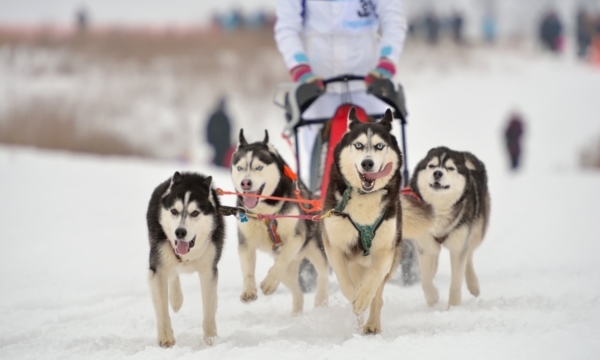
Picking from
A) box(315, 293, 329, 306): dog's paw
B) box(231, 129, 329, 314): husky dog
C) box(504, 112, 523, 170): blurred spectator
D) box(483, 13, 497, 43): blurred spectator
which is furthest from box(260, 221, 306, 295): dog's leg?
box(483, 13, 497, 43): blurred spectator

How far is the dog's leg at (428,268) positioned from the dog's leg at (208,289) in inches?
48.6

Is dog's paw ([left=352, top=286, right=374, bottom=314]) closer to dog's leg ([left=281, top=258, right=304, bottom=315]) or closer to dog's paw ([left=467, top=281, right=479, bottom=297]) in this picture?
dog's leg ([left=281, top=258, right=304, bottom=315])

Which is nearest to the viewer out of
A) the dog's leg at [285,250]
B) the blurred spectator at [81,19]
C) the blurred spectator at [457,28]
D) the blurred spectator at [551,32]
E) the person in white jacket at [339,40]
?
the dog's leg at [285,250]

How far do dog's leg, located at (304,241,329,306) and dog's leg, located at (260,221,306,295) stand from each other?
290 millimetres

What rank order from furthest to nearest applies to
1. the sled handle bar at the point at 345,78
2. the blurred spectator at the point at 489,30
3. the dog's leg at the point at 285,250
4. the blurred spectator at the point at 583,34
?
the blurred spectator at the point at 489,30 < the blurred spectator at the point at 583,34 < the sled handle bar at the point at 345,78 < the dog's leg at the point at 285,250

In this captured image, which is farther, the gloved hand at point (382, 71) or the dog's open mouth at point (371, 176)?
the gloved hand at point (382, 71)

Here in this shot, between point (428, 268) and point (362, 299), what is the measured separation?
3.41 feet

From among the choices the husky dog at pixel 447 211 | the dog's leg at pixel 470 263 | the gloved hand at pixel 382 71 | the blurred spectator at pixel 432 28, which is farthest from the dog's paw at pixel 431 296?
the blurred spectator at pixel 432 28

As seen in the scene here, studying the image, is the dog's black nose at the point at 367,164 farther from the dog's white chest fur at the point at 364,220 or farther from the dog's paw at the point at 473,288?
the dog's paw at the point at 473,288

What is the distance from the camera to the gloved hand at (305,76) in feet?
14.1

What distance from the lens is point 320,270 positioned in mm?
4160

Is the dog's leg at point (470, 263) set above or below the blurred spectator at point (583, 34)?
below

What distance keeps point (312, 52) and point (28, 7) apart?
16350 mm

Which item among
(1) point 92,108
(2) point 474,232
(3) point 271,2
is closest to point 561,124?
(3) point 271,2
